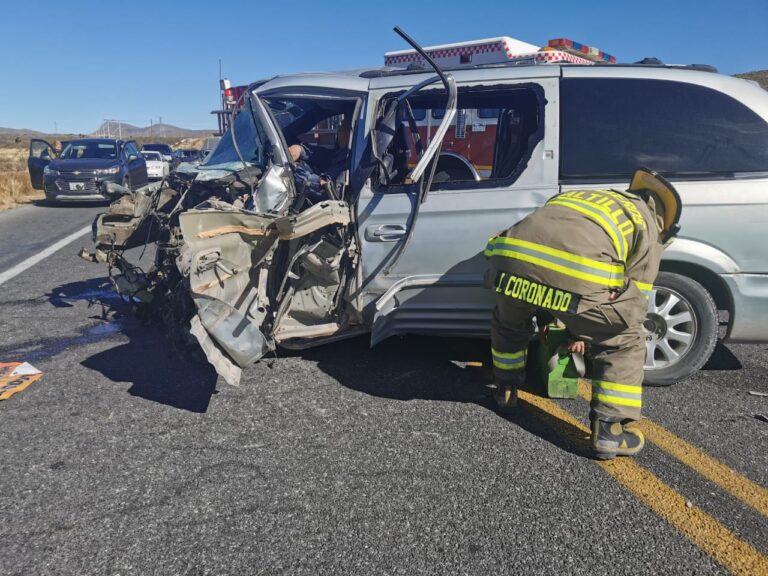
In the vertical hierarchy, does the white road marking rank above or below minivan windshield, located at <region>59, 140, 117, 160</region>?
below

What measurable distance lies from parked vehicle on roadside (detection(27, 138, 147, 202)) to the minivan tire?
1232 cm

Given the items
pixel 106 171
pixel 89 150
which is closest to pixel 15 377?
pixel 106 171

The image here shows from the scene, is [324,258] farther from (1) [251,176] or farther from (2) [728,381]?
(2) [728,381]

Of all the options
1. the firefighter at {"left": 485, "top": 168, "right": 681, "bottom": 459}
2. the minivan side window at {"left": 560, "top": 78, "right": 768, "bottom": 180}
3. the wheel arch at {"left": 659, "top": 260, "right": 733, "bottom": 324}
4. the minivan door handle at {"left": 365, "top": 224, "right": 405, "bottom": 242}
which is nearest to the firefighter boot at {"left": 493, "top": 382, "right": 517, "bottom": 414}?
the firefighter at {"left": 485, "top": 168, "right": 681, "bottom": 459}

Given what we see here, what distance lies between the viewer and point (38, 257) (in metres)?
7.90

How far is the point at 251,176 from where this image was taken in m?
4.40

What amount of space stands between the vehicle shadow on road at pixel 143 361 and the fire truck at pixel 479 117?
2.34 metres

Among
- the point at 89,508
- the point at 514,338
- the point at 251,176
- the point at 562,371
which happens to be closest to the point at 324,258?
the point at 251,176

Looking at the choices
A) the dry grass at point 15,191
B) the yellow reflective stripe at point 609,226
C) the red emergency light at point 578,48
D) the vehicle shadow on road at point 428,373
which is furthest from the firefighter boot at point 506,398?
the dry grass at point 15,191

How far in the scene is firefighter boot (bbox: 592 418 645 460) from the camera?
3025 mm

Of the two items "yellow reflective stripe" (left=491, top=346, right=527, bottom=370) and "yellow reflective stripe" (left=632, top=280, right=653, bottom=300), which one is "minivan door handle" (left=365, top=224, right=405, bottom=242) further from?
"yellow reflective stripe" (left=632, top=280, right=653, bottom=300)

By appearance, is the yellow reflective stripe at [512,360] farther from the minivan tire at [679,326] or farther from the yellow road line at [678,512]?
the minivan tire at [679,326]

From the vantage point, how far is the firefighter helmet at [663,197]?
3244mm

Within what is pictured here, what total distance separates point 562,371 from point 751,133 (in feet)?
6.01
